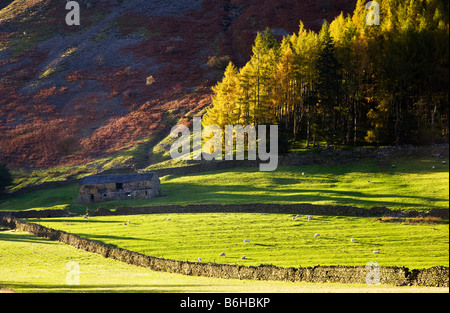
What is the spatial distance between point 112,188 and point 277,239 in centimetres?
3437

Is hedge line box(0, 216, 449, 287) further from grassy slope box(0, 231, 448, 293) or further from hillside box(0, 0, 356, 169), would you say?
hillside box(0, 0, 356, 169)

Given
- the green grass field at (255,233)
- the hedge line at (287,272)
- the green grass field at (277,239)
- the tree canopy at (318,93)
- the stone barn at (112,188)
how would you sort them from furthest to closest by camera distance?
the stone barn at (112,188)
the tree canopy at (318,93)
the green grass field at (277,239)
the green grass field at (255,233)
the hedge line at (287,272)

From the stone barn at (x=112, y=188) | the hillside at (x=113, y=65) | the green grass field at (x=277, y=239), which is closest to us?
the green grass field at (x=277, y=239)

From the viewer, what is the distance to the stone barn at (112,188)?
6369cm

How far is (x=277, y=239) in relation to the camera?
37594 millimetres

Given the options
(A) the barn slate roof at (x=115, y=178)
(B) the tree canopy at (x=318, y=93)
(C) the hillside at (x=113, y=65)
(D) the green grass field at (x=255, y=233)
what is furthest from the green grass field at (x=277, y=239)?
(C) the hillside at (x=113, y=65)

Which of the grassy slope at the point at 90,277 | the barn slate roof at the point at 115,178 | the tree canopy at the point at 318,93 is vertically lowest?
the grassy slope at the point at 90,277

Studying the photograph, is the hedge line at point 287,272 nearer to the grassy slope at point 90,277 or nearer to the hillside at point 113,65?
the grassy slope at point 90,277

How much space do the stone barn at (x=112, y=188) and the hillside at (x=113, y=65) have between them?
22.0 m

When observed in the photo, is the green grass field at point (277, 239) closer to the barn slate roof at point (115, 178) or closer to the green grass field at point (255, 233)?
the green grass field at point (255, 233)

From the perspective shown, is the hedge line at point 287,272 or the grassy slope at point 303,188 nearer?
the hedge line at point 287,272

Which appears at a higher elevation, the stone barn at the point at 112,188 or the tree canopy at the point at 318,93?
the tree canopy at the point at 318,93

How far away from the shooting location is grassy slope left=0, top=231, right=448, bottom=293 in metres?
21.7
